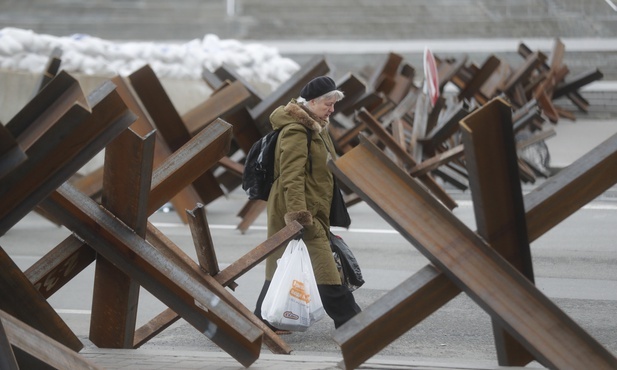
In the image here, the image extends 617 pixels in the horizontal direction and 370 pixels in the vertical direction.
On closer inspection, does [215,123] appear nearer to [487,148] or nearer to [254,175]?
[487,148]

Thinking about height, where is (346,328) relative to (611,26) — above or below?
above

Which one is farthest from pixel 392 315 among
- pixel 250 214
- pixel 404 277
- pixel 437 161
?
pixel 250 214

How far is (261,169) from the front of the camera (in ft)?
23.2

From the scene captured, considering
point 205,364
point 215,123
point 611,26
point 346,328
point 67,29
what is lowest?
point 611,26

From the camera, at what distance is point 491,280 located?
4023 millimetres

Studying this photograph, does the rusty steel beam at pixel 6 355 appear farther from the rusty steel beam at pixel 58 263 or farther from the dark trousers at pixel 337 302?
the dark trousers at pixel 337 302

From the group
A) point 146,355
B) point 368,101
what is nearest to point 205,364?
point 146,355

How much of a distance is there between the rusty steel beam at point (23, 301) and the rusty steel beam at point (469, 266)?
4.10 feet

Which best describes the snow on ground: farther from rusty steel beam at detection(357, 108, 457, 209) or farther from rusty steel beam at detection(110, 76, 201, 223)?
rusty steel beam at detection(110, 76, 201, 223)

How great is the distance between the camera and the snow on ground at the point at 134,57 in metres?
18.4

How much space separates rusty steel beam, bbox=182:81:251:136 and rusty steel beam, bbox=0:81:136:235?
607 centimetres

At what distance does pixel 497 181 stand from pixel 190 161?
5.18 feet

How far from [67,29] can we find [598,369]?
34141 mm

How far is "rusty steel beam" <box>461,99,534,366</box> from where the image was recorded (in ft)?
12.7
